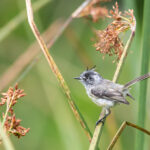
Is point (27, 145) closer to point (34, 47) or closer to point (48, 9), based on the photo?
point (34, 47)

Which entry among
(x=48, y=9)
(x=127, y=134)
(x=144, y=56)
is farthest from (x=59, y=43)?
(x=144, y=56)

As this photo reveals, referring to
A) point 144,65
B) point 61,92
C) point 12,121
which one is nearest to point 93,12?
point 144,65

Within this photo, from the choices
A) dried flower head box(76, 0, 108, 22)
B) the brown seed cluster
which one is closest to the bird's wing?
dried flower head box(76, 0, 108, 22)

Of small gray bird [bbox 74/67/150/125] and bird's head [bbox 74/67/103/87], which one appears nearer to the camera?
small gray bird [bbox 74/67/150/125]

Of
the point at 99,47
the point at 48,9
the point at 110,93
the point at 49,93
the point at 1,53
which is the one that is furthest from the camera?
the point at 48,9

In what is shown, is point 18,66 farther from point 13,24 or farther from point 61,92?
point 13,24

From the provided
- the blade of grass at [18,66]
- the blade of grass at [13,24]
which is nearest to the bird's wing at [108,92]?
the blade of grass at [18,66]

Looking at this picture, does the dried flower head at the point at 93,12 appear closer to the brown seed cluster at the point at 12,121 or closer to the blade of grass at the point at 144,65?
the blade of grass at the point at 144,65

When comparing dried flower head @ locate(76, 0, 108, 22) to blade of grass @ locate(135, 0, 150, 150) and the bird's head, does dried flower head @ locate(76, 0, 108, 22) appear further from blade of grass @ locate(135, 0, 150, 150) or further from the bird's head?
blade of grass @ locate(135, 0, 150, 150)
